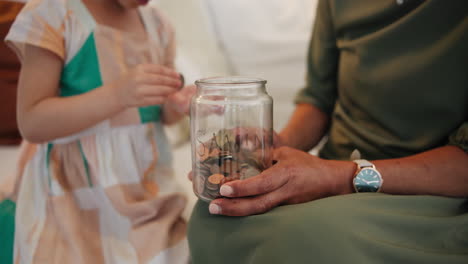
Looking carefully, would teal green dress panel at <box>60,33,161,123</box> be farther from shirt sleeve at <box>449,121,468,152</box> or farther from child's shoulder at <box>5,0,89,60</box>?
shirt sleeve at <box>449,121,468,152</box>

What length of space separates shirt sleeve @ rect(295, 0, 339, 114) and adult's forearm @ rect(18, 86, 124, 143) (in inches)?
17.5

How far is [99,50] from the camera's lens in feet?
2.33

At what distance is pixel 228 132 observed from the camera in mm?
518

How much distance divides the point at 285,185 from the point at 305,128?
310mm

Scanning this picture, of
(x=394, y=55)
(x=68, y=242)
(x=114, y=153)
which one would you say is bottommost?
(x=68, y=242)

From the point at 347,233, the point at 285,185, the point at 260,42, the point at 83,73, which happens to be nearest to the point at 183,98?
the point at 83,73

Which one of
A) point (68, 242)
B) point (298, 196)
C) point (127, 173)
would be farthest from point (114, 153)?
point (298, 196)

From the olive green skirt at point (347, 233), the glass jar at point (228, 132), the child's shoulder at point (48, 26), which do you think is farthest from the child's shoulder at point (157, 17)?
the olive green skirt at point (347, 233)

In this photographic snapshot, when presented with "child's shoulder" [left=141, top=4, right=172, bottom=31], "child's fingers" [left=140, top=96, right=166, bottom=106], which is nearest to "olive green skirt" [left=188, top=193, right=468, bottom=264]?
"child's fingers" [left=140, top=96, right=166, bottom=106]

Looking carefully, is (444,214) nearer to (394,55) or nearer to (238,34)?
(394,55)

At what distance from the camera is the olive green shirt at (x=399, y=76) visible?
0.56 m

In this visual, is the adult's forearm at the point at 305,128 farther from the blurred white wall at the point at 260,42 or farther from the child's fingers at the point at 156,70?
the blurred white wall at the point at 260,42

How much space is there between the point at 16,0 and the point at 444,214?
908mm

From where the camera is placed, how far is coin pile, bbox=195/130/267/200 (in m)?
0.48
